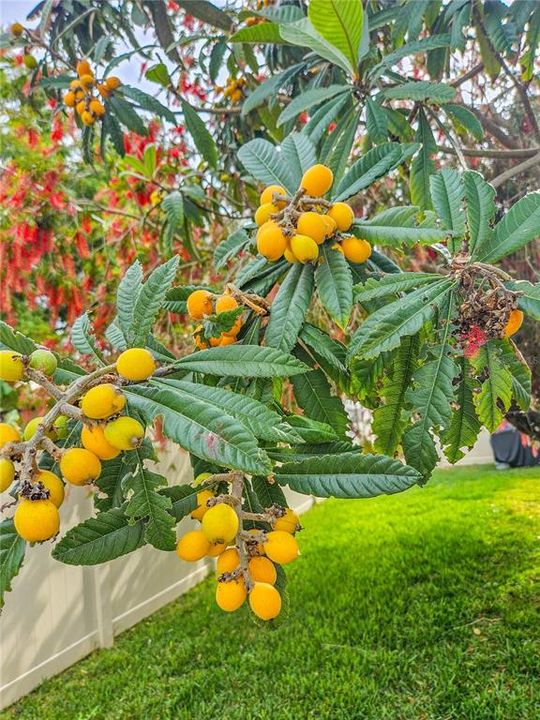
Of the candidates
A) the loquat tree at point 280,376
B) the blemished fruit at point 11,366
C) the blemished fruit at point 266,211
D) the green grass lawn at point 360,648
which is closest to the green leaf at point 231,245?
the loquat tree at point 280,376

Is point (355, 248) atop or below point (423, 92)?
below

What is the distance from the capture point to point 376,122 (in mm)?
1715

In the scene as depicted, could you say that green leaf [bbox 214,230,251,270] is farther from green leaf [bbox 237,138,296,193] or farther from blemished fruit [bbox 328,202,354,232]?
blemished fruit [bbox 328,202,354,232]

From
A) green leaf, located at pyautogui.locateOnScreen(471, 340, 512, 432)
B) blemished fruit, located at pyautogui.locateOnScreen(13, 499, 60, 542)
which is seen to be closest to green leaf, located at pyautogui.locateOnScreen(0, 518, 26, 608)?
blemished fruit, located at pyautogui.locateOnScreen(13, 499, 60, 542)

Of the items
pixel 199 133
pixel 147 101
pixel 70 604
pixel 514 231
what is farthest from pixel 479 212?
pixel 70 604

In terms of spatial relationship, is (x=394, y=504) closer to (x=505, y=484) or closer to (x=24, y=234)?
(x=505, y=484)

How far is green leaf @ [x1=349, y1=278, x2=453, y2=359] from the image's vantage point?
103cm

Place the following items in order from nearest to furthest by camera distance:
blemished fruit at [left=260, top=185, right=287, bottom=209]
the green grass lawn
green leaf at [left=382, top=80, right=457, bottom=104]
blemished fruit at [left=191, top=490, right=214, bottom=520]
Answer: blemished fruit at [left=191, top=490, right=214, bottom=520] < blemished fruit at [left=260, top=185, right=287, bottom=209] < green leaf at [left=382, top=80, right=457, bottom=104] < the green grass lawn

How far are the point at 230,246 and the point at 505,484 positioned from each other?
5350mm

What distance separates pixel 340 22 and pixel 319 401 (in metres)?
0.96

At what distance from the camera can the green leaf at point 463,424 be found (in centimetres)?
118

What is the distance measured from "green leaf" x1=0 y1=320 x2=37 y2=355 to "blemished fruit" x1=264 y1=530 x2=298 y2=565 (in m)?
0.47

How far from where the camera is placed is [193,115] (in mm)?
2402

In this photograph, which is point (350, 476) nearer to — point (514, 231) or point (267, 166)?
point (514, 231)
